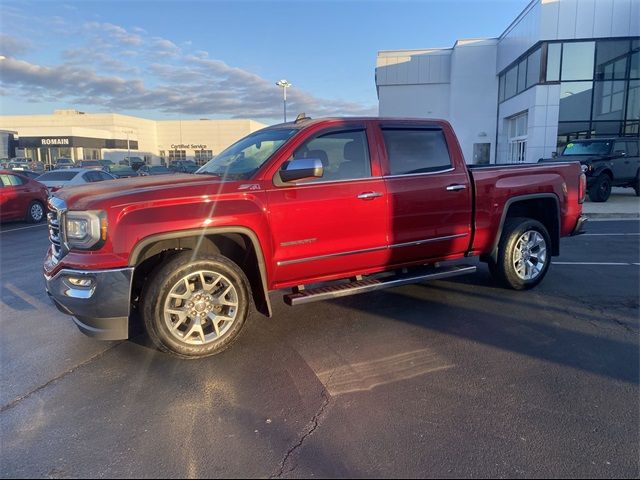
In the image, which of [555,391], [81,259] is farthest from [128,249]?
[555,391]

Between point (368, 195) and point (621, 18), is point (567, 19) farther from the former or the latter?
point (368, 195)

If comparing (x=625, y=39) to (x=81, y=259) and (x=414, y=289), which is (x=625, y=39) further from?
(x=81, y=259)

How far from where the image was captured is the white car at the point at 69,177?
14.4m

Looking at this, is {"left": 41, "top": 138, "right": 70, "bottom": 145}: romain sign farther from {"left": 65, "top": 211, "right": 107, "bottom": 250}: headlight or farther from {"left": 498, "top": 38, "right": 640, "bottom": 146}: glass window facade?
{"left": 65, "top": 211, "right": 107, "bottom": 250}: headlight

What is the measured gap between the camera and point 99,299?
137 inches

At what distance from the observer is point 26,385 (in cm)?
355

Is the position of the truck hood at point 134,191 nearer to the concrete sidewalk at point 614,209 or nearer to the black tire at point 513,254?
the black tire at point 513,254

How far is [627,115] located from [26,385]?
1058 inches

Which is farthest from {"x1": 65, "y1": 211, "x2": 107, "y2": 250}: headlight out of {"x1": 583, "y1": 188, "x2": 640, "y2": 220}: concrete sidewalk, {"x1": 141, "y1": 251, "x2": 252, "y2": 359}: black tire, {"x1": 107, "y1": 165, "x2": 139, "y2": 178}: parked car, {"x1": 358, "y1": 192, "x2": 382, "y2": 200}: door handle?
{"x1": 107, "y1": 165, "x2": 139, "y2": 178}: parked car

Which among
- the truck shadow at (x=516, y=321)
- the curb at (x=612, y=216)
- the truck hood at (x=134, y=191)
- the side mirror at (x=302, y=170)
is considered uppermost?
the side mirror at (x=302, y=170)

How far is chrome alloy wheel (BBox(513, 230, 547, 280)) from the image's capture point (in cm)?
557

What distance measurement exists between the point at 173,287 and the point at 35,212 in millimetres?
12132

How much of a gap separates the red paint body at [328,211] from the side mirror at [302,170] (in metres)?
0.13

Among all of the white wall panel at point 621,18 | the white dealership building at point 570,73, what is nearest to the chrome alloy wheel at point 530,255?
the white dealership building at point 570,73
